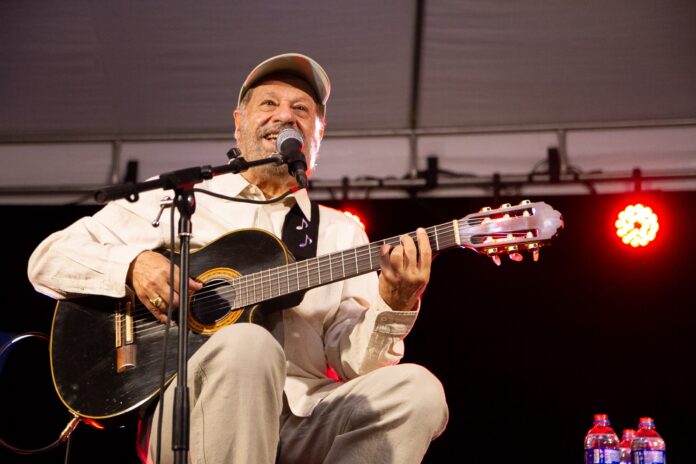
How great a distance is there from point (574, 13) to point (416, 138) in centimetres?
138

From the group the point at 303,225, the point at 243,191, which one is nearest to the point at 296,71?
the point at 243,191

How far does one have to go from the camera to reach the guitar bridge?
287 centimetres

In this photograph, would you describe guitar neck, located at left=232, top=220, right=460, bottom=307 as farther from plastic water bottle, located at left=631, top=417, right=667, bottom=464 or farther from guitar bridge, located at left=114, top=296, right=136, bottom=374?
plastic water bottle, located at left=631, top=417, right=667, bottom=464

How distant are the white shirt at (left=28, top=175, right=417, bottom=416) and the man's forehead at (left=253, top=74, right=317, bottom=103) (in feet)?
1.53

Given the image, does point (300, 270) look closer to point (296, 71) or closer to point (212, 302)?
point (212, 302)

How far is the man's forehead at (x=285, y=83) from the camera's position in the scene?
3.67 meters

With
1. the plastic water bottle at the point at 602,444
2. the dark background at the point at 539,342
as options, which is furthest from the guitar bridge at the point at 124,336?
the plastic water bottle at the point at 602,444

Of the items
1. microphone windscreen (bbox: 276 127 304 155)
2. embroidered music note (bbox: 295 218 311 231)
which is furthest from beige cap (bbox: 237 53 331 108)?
microphone windscreen (bbox: 276 127 304 155)

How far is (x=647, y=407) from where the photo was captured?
5.50m

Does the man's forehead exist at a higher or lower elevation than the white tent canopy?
lower

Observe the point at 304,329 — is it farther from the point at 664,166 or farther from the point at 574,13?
the point at 664,166

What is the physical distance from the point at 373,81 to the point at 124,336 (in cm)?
301

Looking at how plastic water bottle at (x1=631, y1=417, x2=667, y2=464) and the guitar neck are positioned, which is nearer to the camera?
the guitar neck

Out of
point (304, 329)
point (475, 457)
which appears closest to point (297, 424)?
point (304, 329)
